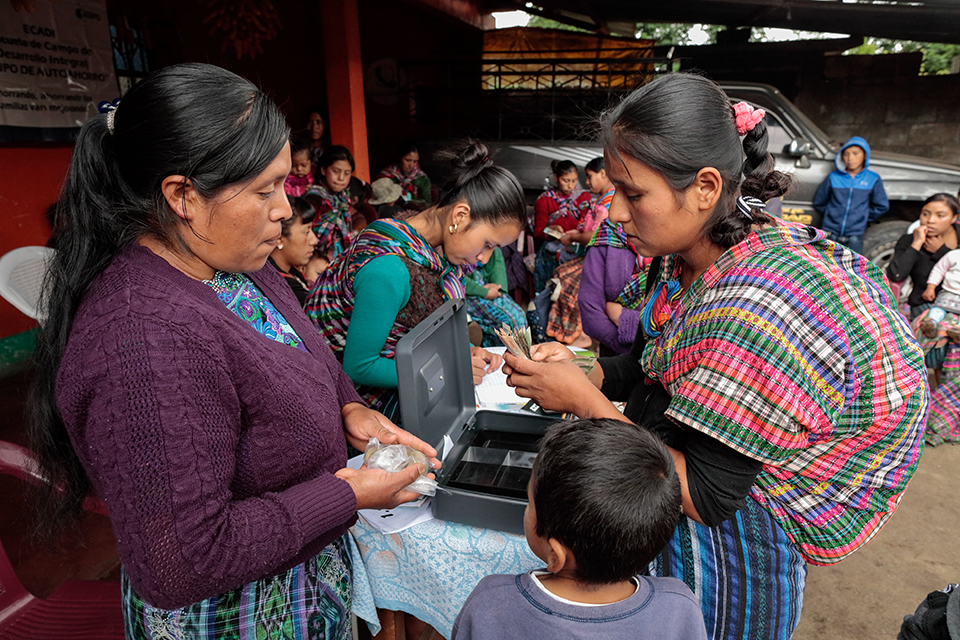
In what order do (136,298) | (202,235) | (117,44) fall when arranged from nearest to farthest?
(136,298), (202,235), (117,44)

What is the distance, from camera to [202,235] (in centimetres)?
104

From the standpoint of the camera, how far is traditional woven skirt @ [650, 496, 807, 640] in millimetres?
1298

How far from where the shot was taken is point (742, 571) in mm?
1325

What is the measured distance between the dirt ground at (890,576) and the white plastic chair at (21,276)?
398 cm

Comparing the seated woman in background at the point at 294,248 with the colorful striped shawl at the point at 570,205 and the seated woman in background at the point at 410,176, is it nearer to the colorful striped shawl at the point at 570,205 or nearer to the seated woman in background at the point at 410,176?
the colorful striped shawl at the point at 570,205

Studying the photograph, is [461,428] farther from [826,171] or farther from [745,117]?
[826,171]

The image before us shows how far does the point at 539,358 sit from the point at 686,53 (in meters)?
12.6

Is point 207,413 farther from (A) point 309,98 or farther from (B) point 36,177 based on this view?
(A) point 309,98

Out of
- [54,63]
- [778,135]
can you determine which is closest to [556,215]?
[778,135]

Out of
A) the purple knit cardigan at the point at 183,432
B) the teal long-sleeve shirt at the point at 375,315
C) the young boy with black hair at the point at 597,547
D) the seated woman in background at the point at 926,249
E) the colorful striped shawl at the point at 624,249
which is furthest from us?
the seated woman in background at the point at 926,249

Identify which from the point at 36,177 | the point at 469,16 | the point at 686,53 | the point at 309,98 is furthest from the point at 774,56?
the point at 36,177

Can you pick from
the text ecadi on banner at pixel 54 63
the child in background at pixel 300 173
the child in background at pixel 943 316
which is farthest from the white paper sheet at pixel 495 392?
the text ecadi on banner at pixel 54 63

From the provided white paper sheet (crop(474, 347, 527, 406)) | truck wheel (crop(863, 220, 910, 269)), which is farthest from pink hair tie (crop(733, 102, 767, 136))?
truck wheel (crop(863, 220, 910, 269))

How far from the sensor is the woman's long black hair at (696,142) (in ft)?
3.99
